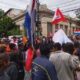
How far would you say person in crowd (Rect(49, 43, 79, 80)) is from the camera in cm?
745

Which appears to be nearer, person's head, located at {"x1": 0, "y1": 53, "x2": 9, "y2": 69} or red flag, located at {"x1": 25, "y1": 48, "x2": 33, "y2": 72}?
person's head, located at {"x1": 0, "y1": 53, "x2": 9, "y2": 69}

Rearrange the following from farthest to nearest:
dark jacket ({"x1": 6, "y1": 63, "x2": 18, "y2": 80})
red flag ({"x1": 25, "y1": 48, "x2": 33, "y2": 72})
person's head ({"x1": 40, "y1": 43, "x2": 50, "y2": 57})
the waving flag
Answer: the waving flag, red flag ({"x1": 25, "y1": 48, "x2": 33, "y2": 72}), person's head ({"x1": 40, "y1": 43, "x2": 50, "y2": 57}), dark jacket ({"x1": 6, "y1": 63, "x2": 18, "y2": 80})

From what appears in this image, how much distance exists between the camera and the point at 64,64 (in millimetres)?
7473

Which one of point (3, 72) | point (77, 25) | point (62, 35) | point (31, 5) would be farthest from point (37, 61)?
point (77, 25)

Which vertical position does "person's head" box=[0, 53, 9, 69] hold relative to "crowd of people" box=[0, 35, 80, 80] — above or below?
above

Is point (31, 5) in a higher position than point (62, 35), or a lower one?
higher

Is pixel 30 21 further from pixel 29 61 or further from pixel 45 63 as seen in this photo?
pixel 45 63

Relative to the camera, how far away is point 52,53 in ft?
24.8

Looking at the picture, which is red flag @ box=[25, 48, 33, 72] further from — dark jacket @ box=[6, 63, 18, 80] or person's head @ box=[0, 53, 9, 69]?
person's head @ box=[0, 53, 9, 69]

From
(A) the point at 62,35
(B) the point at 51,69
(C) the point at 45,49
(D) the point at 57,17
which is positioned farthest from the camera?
(D) the point at 57,17

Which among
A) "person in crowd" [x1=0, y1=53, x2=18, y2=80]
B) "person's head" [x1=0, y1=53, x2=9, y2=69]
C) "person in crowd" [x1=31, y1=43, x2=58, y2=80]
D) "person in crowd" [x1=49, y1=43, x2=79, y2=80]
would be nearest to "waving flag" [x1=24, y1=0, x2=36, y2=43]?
"person in crowd" [x1=49, y1=43, x2=79, y2=80]

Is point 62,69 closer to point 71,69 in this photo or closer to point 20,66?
point 71,69

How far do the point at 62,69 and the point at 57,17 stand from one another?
36.0 feet

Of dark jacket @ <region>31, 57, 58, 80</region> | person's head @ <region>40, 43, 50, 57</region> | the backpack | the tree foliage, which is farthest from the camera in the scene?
the tree foliage
